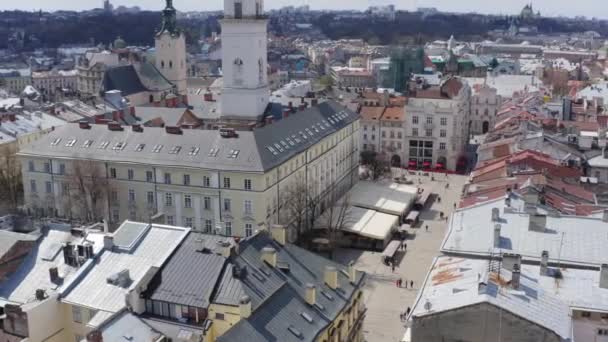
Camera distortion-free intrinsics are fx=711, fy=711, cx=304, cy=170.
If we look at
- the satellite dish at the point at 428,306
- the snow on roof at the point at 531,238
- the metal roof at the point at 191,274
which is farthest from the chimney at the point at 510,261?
the metal roof at the point at 191,274

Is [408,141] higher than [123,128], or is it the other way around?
[123,128]

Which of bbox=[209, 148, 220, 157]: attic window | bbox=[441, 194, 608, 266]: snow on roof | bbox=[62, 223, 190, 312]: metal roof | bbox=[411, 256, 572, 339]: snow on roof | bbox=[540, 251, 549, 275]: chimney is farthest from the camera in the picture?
bbox=[209, 148, 220, 157]: attic window

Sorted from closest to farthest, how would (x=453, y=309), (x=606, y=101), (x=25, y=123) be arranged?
(x=453, y=309), (x=25, y=123), (x=606, y=101)

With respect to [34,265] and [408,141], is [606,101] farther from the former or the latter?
[34,265]

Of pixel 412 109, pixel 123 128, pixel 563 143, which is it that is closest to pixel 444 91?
pixel 412 109

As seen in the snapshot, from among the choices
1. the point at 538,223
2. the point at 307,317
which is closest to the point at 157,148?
the point at 307,317

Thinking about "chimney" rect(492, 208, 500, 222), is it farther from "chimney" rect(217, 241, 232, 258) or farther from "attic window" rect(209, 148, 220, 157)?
"attic window" rect(209, 148, 220, 157)

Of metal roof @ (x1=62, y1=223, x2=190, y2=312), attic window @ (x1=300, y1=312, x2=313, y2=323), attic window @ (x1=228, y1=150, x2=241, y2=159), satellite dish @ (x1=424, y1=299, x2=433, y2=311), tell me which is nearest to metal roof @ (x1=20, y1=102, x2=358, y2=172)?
attic window @ (x1=228, y1=150, x2=241, y2=159)
